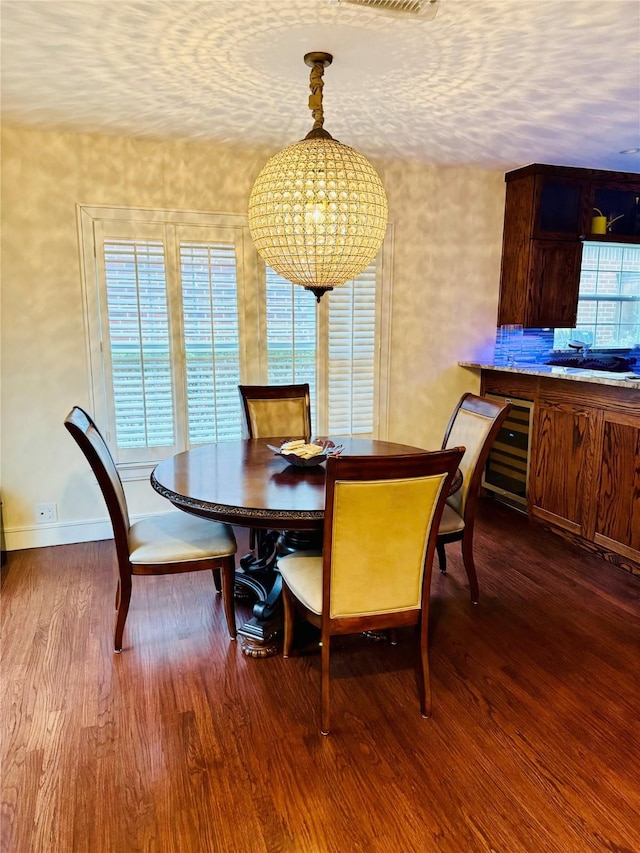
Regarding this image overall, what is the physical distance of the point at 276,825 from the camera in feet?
5.39

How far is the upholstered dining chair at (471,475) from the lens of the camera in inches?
110

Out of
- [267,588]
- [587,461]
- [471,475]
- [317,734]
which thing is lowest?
[317,734]

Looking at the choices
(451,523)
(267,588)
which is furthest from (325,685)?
(451,523)

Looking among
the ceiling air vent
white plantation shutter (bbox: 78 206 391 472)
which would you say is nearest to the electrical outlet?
white plantation shutter (bbox: 78 206 391 472)

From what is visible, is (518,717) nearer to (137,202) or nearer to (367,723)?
(367,723)

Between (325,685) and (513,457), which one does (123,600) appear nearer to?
(325,685)

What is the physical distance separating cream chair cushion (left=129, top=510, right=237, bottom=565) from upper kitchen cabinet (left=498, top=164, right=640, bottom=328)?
2.99m

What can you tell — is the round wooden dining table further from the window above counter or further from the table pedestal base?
the window above counter

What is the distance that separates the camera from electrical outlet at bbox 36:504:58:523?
3.67 m

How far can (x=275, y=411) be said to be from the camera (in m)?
3.54

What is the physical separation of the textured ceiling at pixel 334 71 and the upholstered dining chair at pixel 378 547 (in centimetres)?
164

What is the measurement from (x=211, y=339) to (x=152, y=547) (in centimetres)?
180

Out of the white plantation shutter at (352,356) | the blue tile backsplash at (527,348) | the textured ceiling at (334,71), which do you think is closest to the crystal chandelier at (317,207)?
the textured ceiling at (334,71)

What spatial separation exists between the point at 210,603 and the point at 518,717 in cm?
155
